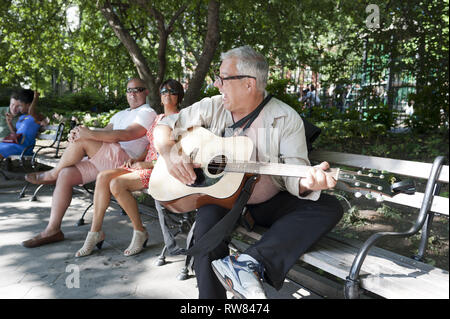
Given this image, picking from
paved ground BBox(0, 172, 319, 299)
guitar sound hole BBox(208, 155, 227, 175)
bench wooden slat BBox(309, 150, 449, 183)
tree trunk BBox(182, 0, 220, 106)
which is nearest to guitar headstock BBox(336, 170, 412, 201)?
bench wooden slat BBox(309, 150, 449, 183)

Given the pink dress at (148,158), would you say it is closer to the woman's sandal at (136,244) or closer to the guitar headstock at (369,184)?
the woman's sandal at (136,244)

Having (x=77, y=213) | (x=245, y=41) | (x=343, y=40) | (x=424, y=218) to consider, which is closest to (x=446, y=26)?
(x=343, y=40)

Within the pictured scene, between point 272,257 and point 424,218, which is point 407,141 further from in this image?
point 272,257

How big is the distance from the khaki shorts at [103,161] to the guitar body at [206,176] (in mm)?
1169

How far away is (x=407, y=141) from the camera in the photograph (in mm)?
6238

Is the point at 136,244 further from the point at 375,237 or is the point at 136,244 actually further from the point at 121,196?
the point at 375,237

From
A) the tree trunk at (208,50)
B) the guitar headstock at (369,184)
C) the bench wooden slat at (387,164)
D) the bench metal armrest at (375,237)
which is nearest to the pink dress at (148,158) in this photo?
the bench wooden slat at (387,164)

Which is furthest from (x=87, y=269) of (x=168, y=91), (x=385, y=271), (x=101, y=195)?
(x=385, y=271)

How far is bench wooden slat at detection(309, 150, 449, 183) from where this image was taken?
2.22m

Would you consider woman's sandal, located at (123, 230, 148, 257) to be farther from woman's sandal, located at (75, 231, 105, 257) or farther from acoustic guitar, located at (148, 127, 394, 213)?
acoustic guitar, located at (148, 127, 394, 213)

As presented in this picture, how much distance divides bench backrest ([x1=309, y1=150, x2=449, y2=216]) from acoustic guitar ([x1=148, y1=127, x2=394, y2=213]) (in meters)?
0.41

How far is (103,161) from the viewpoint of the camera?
3.77m

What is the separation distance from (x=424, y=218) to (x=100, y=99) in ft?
55.0

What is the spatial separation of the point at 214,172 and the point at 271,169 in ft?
1.39
